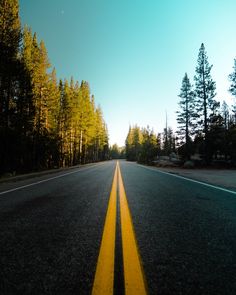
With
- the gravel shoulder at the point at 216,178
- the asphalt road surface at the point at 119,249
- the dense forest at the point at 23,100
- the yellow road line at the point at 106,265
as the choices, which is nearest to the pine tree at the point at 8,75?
the dense forest at the point at 23,100

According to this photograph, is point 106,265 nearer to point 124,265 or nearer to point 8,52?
point 124,265

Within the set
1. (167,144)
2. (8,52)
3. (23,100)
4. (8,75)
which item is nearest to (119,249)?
(8,75)

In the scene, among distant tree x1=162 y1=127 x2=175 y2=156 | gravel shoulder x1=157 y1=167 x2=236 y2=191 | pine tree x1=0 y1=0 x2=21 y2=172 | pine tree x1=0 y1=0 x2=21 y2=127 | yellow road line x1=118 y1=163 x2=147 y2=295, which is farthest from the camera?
distant tree x1=162 y1=127 x2=175 y2=156

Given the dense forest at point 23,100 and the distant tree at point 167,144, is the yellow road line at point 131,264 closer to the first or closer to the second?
the dense forest at point 23,100

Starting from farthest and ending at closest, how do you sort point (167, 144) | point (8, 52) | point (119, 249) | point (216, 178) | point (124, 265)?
point (167, 144) → point (8, 52) → point (216, 178) → point (119, 249) → point (124, 265)

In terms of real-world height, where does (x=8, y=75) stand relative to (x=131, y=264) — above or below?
above

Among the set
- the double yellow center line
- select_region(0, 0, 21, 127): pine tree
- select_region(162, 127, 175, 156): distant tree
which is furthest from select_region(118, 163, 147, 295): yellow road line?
select_region(162, 127, 175, 156): distant tree

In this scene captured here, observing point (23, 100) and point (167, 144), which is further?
point (167, 144)

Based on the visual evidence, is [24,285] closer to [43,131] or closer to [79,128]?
[43,131]

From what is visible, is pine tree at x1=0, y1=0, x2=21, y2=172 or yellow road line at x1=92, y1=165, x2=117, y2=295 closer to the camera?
yellow road line at x1=92, y1=165, x2=117, y2=295

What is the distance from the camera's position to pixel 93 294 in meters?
1.37

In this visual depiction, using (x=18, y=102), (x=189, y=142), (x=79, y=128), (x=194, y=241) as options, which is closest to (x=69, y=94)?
(x=79, y=128)

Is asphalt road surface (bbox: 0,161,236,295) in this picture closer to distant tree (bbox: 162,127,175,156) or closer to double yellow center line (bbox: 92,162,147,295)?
double yellow center line (bbox: 92,162,147,295)

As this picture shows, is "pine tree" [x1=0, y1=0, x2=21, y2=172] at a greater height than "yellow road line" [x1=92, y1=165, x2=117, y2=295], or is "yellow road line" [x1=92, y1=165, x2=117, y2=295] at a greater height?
"pine tree" [x1=0, y1=0, x2=21, y2=172]
